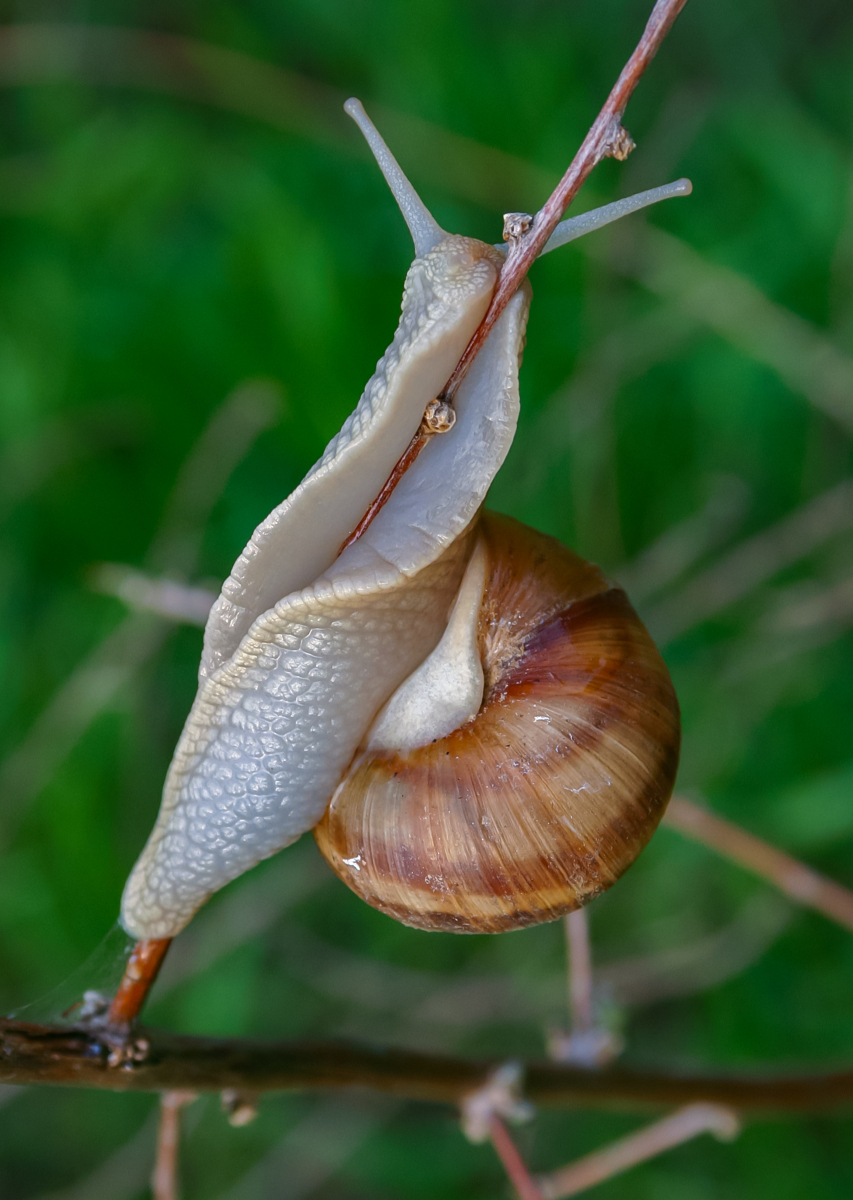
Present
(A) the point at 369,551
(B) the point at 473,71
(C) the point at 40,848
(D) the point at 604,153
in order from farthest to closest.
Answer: (B) the point at 473,71, (C) the point at 40,848, (A) the point at 369,551, (D) the point at 604,153

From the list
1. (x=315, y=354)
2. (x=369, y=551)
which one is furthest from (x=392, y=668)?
(x=315, y=354)

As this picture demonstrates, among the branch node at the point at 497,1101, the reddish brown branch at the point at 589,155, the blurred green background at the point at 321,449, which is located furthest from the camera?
Answer: the blurred green background at the point at 321,449

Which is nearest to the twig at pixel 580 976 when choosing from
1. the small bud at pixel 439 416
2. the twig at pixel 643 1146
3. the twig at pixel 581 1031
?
the twig at pixel 581 1031

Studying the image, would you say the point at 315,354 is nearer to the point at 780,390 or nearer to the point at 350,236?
the point at 350,236

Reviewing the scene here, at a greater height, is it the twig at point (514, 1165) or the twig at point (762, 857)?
the twig at point (762, 857)

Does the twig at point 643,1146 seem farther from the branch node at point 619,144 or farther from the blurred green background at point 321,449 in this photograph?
the branch node at point 619,144

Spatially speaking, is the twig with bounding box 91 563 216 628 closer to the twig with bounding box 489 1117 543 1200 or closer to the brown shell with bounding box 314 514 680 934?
the brown shell with bounding box 314 514 680 934
